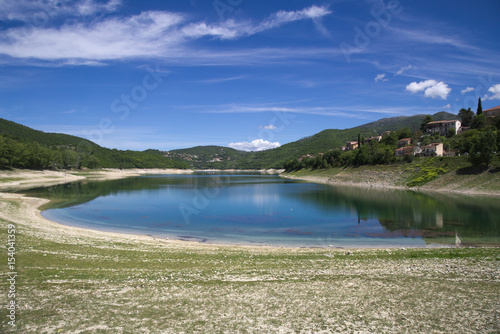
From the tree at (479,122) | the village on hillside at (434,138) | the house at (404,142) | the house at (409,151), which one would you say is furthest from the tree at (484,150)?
the house at (404,142)

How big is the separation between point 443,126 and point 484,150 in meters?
49.9

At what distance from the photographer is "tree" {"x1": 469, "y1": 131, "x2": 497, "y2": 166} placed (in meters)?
45.4

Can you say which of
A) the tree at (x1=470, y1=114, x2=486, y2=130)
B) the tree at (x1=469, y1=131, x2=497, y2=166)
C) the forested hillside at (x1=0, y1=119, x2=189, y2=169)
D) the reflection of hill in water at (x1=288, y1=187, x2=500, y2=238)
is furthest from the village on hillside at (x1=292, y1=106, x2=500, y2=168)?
the forested hillside at (x1=0, y1=119, x2=189, y2=169)

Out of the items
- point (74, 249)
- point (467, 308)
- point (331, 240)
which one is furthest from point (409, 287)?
point (74, 249)

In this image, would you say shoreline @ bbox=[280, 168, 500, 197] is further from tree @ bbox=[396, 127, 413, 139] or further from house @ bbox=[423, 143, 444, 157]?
tree @ bbox=[396, 127, 413, 139]

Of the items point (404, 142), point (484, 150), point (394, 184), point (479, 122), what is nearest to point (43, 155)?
point (394, 184)

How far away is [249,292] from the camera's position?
25.7ft

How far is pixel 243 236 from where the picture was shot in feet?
63.6

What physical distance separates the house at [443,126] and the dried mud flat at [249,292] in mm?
88969

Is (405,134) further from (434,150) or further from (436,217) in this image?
(436,217)

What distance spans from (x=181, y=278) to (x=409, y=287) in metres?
6.47

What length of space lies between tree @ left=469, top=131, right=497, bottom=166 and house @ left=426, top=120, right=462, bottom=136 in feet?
138

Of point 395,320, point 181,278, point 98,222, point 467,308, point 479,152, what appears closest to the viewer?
point 395,320

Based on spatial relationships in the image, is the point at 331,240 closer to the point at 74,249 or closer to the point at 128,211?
the point at 74,249
